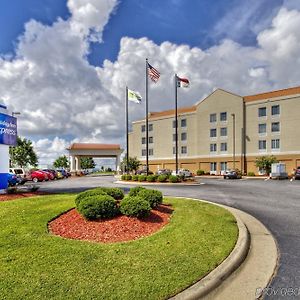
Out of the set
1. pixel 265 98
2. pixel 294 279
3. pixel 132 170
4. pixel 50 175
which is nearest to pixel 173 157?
pixel 132 170

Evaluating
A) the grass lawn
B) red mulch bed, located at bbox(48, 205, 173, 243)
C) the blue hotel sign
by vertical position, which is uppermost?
the blue hotel sign

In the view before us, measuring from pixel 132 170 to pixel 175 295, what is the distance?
6492 cm

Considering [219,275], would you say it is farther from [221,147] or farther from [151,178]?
[221,147]

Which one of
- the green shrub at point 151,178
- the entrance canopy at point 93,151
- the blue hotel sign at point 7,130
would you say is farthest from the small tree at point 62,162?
the blue hotel sign at point 7,130

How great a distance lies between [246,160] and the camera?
60.1m

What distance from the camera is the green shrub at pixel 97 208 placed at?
330 inches

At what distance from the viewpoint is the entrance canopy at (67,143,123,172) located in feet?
246

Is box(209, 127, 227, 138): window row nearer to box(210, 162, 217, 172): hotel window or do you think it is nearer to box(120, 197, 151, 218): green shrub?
box(210, 162, 217, 172): hotel window

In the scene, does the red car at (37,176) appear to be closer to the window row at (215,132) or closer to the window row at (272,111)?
the window row at (215,132)

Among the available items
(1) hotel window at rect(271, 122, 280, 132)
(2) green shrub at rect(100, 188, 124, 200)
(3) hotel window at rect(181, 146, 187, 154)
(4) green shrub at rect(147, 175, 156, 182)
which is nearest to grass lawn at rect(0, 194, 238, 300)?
(2) green shrub at rect(100, 188, 124, 200)

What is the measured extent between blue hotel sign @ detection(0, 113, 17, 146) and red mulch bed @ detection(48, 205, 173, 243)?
8.09m

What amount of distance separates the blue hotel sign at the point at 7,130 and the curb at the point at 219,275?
12251mm

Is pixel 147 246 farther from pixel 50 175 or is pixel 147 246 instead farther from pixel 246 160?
pixel 246 160

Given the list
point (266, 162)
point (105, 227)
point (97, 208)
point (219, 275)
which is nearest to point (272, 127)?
point (266, 162)
